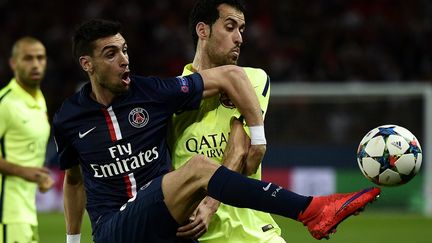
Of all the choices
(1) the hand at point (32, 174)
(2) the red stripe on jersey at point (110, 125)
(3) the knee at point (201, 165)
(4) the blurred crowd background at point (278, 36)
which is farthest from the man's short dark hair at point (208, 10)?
(4) the blurred crowd background at point (278, 36)

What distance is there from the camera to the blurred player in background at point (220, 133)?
4.56 metres

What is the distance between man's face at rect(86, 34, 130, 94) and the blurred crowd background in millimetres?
10728

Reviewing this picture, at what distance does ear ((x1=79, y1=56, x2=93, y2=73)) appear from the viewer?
15.8ft

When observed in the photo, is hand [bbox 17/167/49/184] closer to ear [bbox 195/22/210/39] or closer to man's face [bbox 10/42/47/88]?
man's face [bbox 10/42/47/88]

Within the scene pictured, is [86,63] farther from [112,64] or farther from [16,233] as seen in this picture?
[16,233]

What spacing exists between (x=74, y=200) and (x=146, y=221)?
82 cm

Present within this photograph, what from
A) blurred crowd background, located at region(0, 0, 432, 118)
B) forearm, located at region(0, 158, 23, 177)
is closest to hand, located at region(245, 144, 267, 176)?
forearm, located at region(0, 158, 23, 177)

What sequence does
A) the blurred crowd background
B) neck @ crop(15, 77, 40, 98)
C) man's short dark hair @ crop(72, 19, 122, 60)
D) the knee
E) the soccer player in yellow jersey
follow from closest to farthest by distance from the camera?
the knee → man's short dark hair @ crop(72, 19, 122, 60) → the soccer player in yellow jersey → neck @ crop(15, 77, 40, 98) → the blurred crowd background

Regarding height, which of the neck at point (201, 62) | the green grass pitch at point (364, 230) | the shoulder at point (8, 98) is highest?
the neck at point (201, 62)

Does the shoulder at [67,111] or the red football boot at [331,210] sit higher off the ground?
the shoulder at [67,111]

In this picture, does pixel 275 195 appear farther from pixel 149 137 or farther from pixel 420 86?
pixel 420 86

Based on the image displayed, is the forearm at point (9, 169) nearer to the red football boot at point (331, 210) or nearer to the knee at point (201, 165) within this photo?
the knee at point (201, 165)

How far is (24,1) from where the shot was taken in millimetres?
17656

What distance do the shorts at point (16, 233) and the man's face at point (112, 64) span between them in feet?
7.20
